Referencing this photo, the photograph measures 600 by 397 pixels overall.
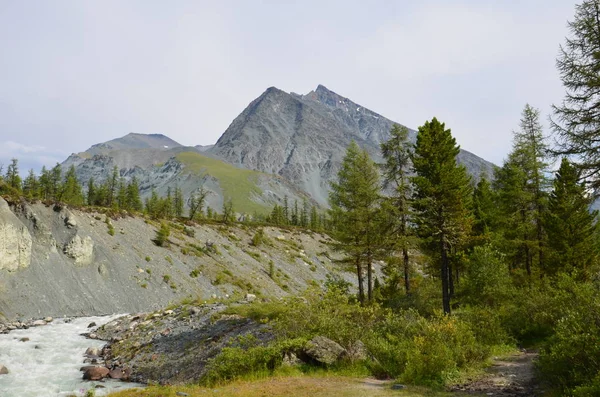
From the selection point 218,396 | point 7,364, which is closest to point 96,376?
point 7,364

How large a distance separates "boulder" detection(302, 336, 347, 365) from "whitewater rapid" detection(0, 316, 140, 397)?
29.4ft

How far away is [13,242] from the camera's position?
34375 millimetres

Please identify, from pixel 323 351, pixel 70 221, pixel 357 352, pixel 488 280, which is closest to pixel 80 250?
pixel 70 221

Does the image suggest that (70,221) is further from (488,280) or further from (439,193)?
(488,280)

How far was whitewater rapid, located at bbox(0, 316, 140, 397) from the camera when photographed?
16717 mm

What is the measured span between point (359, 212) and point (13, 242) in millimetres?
32062

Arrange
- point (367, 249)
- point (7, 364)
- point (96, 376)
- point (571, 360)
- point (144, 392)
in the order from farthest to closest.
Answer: point (367, 249), point (7, 364), point (96, 376), point (144, 392), point (571, 360)

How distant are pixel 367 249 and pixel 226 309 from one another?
1091 centimetres

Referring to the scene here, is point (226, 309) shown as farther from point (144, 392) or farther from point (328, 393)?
point (328, 393)

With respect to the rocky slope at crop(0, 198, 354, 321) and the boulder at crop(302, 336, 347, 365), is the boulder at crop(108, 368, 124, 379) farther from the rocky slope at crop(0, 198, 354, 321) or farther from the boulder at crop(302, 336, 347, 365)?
the rocky slope at crop(0, 198, 354, 321)

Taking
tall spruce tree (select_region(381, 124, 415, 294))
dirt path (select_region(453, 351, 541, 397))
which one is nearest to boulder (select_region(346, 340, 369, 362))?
dirt path (select_region(453, 351, 541, 397))

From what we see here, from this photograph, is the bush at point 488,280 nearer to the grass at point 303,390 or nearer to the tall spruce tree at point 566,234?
the tall spruce tree at point 566,234

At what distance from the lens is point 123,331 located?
27.3 meters

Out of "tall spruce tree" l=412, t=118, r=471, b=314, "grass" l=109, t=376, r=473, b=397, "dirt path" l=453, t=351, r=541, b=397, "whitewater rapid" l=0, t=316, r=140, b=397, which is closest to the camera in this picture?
"grass" l=109, t=376, r=473, b=397
